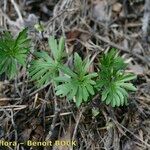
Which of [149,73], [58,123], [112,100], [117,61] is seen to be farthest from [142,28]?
[58,123]

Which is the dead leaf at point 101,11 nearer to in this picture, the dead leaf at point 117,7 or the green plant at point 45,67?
the dead leaf at point 117,7

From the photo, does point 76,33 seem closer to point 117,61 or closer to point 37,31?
point 37,31

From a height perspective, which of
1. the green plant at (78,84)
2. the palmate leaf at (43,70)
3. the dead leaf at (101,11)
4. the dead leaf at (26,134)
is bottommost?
the dead leaf at (26,134)

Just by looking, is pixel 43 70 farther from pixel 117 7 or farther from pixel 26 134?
pixel 117 7

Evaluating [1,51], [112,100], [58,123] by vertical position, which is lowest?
[58,123]

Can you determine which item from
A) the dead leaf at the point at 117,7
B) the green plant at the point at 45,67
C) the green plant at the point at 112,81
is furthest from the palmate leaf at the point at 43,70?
the dead leaf at the point at 117,7

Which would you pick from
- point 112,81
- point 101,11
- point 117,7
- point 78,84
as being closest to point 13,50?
point 78,84

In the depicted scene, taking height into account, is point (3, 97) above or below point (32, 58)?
below
